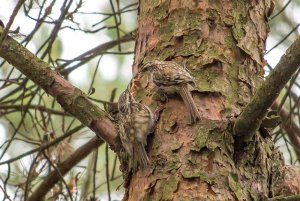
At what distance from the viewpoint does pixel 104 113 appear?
244cm

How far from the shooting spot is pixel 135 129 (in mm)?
2361

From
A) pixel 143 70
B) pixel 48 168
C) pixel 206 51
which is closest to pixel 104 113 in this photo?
pixel 143 70

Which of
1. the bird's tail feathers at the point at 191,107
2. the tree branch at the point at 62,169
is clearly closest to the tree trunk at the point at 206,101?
the bird's tail feathers at the point at 191,107

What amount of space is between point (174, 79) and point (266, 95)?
1.36 ft

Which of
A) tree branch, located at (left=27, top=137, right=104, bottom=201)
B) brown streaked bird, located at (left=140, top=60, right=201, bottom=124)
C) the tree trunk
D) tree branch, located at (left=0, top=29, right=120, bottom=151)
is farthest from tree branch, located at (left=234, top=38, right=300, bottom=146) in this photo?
tree branch, located at (left=27, top=137, right=104, bottom=201)

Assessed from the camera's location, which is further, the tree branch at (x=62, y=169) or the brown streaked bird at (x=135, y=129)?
the tree branch at (x=62, y=169)

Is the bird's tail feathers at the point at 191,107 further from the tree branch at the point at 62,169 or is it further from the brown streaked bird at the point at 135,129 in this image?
the tree branch at the point at 62,169

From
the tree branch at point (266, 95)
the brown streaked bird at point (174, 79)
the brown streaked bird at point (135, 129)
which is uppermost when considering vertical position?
the brown streaked bird at point (174, 79)

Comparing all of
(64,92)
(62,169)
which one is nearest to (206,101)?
(64,92)

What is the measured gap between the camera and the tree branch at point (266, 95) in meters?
2.07

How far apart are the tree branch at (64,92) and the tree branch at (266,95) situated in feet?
1.52

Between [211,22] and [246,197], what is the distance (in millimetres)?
791

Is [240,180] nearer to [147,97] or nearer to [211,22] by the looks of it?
[147,97]

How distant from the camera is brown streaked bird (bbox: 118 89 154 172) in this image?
2338 millimetres
